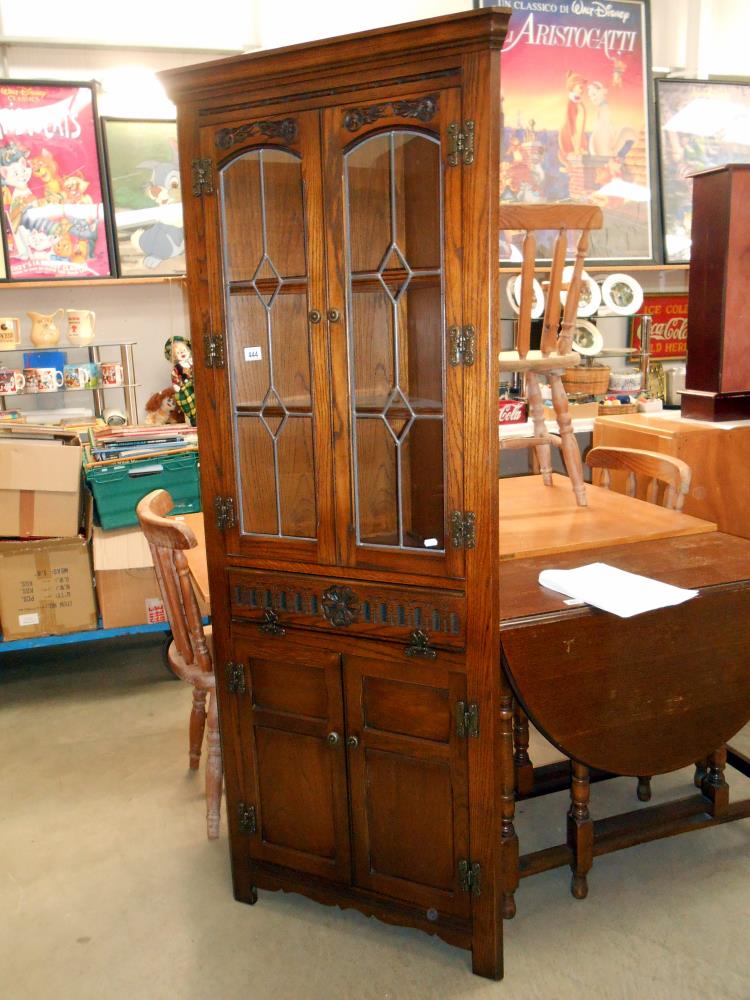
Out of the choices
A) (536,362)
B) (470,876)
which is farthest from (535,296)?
(470,876)

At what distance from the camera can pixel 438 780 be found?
6.44 ft

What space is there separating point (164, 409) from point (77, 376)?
47cm

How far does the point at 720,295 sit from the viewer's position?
3.22m

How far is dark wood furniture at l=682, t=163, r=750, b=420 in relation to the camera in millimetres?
3150

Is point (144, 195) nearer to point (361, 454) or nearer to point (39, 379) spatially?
point (39, 379)

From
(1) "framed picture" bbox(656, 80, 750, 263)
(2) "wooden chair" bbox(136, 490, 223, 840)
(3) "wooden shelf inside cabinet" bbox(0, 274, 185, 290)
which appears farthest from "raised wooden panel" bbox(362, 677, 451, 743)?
(1) "framed picture" bbox(656, 80, 750, 263)

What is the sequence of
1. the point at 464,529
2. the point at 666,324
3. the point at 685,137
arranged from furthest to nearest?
the point at 666,324
the point at 685,137
the point at 464,529

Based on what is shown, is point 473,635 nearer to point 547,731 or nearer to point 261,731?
point 547,731

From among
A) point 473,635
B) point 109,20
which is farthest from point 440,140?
point 109,20

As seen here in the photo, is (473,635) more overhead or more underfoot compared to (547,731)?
more overhead

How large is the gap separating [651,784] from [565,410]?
1.26 meters

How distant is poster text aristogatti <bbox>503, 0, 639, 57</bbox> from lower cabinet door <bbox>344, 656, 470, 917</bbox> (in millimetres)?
3810

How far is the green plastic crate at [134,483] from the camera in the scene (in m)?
3.47

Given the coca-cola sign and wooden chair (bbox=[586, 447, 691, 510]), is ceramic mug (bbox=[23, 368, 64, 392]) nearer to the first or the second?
the coca-cola sign
